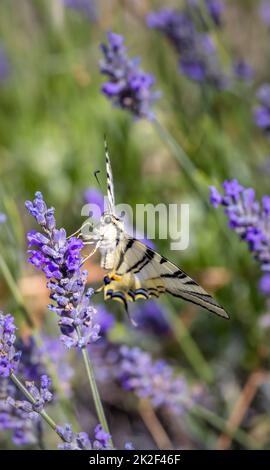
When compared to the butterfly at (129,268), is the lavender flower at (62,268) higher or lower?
lower

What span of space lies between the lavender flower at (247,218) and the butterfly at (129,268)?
0.24m

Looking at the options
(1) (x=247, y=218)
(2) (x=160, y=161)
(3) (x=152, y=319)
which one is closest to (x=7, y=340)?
(1) (x=247, y=218)

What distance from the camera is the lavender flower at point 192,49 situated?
2674 mm

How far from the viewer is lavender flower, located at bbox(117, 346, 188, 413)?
193 centimetres

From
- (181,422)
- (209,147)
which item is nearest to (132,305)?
(181,422)

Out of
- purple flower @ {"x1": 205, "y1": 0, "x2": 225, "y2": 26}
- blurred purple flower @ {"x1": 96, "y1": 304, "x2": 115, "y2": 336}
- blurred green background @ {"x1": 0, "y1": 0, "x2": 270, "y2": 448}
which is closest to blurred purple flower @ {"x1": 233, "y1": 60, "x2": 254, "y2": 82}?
blurred green background @ {"x1": 0, "y1": 0, "x2": 270, "y2": 448}

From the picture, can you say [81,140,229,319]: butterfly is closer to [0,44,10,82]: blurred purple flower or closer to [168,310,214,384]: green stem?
[168,310,214,384]: green stem

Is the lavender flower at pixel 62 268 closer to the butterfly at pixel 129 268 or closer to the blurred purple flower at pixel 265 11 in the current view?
the butterfly at pixel 129 268

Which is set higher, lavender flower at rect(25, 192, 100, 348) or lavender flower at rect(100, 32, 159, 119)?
lavender flower at rect(100, 32, 159, 119)

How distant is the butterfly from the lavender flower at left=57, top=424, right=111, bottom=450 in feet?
1.09

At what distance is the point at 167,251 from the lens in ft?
9.00

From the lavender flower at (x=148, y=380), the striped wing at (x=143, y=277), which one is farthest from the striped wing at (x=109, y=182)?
the lavender flower at (x=148, y=380)

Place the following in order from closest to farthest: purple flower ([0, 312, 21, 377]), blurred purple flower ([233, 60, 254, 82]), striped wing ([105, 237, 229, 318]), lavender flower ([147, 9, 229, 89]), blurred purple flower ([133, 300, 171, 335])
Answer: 1. purple flower ([0, 312, 21, 377])
2. striped wing ([105, 237, 229, 318])
3. blurred purple flower ([133, 300, 171, 335])
4. lavender flower ([147, 9, 229, 89])
5. blurred purple flower ([233, 60, 254, 82])
